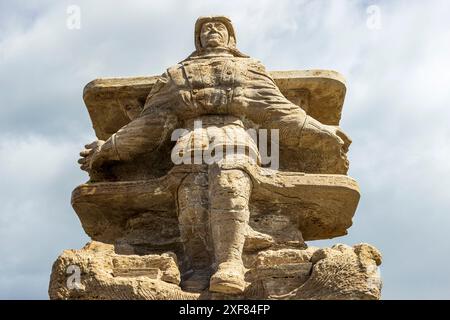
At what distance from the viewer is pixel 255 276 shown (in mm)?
9727

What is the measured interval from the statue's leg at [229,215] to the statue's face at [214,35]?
154 centimetres

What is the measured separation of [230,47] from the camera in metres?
11.3

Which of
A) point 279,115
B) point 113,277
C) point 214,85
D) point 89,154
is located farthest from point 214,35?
point 113,277

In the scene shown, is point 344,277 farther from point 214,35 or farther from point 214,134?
point 214,35

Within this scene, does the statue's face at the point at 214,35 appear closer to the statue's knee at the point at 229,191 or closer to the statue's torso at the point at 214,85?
the statue's torso at the point at 214,85

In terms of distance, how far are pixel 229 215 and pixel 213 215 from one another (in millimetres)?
157

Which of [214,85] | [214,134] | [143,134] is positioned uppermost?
[214,85]

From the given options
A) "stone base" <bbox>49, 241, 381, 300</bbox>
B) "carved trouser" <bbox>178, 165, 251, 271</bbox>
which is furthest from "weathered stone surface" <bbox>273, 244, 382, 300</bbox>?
"carved trouser" <bbox>178, 165, 251, 271</bbox>

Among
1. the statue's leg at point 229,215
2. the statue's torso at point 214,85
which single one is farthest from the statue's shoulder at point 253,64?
the statue's leg at point 229,215

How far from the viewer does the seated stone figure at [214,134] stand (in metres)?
10.2

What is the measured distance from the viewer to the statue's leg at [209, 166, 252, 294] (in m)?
9.89

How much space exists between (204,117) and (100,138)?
1.70m

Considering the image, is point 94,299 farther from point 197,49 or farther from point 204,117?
point 197,49
